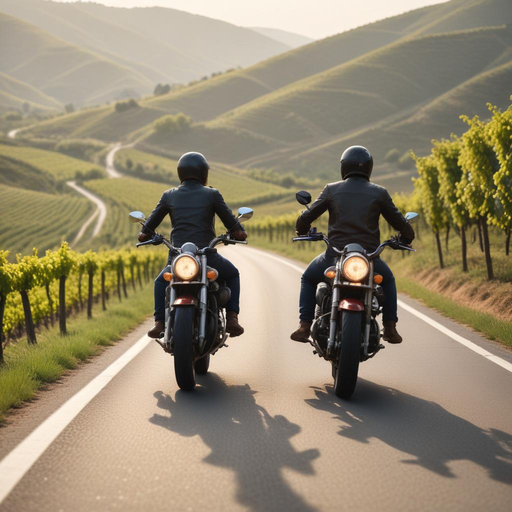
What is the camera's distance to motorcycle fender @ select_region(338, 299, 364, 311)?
6.04 metres

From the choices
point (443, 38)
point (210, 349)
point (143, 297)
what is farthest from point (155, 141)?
point (210, 349)

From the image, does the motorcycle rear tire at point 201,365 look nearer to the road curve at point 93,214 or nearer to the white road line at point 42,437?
the white road line at point 42,437

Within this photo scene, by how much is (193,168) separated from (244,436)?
3.01 m

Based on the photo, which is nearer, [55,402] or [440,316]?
[55,402]

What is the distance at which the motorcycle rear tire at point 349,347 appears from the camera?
19.8 feet

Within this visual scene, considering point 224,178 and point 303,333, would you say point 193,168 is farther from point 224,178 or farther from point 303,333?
point 224,178

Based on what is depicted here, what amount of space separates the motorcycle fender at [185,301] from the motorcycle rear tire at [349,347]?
4.16 feet

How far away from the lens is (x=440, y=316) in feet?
42.3

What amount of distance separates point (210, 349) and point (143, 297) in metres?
11.5

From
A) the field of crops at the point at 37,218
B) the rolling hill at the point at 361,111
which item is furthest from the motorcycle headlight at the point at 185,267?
the rolling hill at the point at 361,111

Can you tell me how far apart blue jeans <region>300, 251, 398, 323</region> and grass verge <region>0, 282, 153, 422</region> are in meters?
2.58

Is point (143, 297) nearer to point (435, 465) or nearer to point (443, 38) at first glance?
point (435, 465)

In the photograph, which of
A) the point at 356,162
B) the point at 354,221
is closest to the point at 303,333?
the point at 354,221

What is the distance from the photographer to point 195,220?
6949 mm
